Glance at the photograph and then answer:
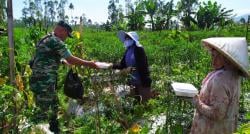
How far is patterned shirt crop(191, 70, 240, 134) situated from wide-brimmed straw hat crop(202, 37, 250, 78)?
0.31ft

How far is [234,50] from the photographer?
8.34 feet

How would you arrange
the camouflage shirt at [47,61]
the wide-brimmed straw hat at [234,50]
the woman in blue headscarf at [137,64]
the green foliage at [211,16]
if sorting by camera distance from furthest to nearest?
the green foliage at [211,16] < the woman in blue headscarf at [137,64] < the camouflage shirt at [47,61] < the wide-brimmed straw hat at [234,50]

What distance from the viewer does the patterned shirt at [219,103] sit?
2.58 metres

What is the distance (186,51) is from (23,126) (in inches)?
345

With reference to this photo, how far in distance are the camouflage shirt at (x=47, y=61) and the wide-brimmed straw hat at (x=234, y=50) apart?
2.29 metres

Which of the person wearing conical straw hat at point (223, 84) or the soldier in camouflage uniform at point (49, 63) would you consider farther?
the soldier in camouflage uniform at point (49, 63)

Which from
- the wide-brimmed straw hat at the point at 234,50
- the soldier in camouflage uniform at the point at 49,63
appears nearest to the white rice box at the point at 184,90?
the wide-brimmed straw hat at the point at 234,50

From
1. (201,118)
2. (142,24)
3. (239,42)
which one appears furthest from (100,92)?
(142,24)

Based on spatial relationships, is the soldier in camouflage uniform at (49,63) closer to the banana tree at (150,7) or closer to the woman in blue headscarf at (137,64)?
the woman in blue headscarf at (137,64)

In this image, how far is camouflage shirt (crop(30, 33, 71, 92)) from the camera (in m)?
4.58

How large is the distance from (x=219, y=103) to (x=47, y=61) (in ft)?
8.34

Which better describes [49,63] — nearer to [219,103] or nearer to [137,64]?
[137,64]

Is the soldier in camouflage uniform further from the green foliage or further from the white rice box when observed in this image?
the green foliage

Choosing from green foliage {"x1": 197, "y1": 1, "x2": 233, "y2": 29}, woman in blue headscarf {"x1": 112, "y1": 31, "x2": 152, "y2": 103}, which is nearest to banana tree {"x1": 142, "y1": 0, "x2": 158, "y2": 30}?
green foliage {"x1": 197, "y1": 1, "x2": 233, "y2": 29}
